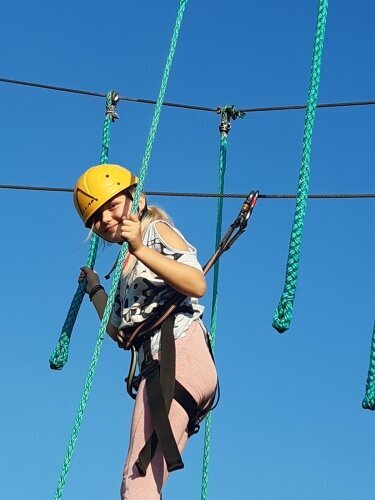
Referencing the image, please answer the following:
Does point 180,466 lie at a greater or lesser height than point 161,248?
lesser

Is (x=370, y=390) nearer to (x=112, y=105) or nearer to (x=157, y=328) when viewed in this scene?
(x=157, y=328)

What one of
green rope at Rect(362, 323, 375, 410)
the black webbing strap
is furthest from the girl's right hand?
green rope at Rect(362, 323, 375, 410)

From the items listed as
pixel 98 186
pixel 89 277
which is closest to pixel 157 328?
pixel 98 186

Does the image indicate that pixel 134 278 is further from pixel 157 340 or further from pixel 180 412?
pixel 180 412

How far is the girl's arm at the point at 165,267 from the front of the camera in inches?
150

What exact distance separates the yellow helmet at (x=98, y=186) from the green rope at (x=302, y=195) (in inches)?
26.5

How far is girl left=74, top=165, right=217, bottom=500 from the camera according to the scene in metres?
3.83

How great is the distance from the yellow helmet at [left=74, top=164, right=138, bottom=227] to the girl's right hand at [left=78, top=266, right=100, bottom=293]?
21.2 inches

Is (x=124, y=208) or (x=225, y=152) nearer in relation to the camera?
(x=124, y=208)

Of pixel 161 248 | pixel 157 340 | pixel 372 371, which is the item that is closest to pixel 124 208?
pixel 161 248

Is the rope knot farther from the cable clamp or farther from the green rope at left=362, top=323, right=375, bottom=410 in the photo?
the green rope at left=362, top=323, right=375, bottom=410

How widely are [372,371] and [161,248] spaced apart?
93cm

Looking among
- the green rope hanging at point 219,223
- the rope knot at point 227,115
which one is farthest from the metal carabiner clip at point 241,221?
the rope knot at point 227,115

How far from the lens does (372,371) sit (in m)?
4.16
